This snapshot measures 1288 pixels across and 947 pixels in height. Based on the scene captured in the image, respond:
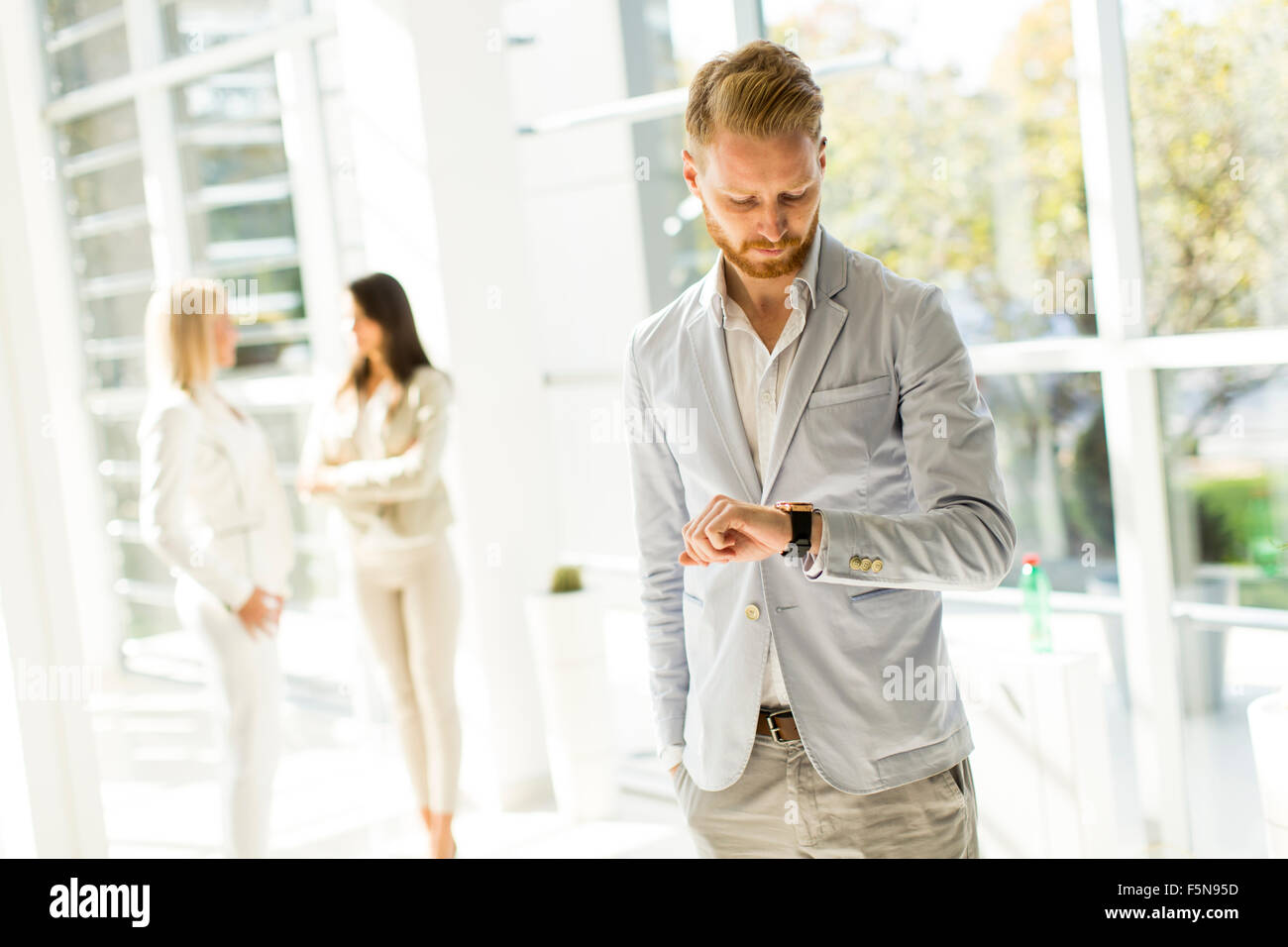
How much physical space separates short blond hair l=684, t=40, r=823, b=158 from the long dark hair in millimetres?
1973

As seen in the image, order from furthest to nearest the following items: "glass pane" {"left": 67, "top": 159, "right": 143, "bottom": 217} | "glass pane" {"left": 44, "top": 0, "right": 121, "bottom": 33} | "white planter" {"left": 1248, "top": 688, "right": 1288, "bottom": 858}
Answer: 1. "glass pane" {"left": 67, "top": 159, "right": 143, "bottom": 217}
2. "glass pane" {"left": 44, "top": 0, "right": 121, "bottom": 33}
3. "white planter" {"left": 1248, "top": 688, "right": 1288, "bottom": 858}

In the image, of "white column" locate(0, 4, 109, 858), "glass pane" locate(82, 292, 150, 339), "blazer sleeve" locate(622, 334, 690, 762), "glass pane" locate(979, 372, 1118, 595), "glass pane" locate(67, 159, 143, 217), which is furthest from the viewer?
"glass pane" locate(82, 292, 150, 339)

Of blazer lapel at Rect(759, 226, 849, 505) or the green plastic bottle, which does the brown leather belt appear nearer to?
blazer lapel at Rect(759, 226, 849, 505)

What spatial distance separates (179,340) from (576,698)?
1.59m

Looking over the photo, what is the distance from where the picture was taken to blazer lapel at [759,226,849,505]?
1541mm

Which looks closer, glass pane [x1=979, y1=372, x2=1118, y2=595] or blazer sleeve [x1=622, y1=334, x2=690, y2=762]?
blazer sleeve [x1=622, y1=334, x2=690, y2=762]

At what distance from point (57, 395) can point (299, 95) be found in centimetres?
244

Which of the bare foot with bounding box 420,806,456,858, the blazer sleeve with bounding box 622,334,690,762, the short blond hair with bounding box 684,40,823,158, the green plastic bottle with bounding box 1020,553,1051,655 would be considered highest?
the short blond hair with bounding box 684,40,823,158

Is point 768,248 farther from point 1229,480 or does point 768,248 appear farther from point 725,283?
point 1229,480

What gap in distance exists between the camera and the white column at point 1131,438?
2795mm

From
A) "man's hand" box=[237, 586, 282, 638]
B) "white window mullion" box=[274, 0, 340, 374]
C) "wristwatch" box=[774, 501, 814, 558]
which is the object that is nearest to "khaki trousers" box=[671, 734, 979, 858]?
"wristwatch" box=[774, 501, 814, 558]

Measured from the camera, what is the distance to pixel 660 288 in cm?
427

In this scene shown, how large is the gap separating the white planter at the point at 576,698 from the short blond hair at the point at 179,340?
1.24 meters

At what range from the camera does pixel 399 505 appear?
3.41 m
